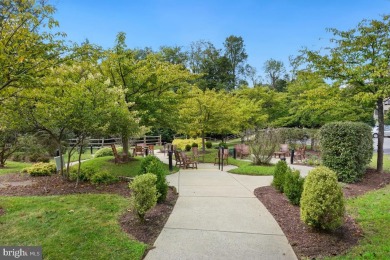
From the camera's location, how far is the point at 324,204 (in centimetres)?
372

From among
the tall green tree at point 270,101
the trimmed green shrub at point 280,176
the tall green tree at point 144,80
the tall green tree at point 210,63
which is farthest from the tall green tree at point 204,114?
the tall green tree at point 210,63

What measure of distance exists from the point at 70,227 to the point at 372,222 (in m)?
5.03

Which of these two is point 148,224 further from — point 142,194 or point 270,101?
point 270,101

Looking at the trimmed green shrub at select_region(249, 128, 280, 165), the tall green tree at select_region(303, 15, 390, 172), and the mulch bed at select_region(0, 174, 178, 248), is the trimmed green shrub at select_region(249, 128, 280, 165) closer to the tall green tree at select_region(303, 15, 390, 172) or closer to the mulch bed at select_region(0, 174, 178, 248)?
the tall green tree at select_region(303, 15, 390, 172)

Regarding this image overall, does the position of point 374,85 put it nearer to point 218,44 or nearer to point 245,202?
point 245,202

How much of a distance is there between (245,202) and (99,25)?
23.2 ft

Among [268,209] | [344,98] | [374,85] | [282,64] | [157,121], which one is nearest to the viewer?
[268,209]

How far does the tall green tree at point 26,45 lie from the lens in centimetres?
383

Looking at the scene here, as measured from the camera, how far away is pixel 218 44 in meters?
47.8

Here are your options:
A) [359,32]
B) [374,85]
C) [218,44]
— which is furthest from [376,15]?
[218,44]

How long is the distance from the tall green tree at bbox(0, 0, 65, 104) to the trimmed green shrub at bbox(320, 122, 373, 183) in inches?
292

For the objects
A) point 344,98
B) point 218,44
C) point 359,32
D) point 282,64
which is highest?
point 218,44

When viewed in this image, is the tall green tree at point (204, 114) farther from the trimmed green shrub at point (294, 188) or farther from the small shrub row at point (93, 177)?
the trimmed green shrub at point (294, 188)

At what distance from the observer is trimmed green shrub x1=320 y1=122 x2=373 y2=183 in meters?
7.50
